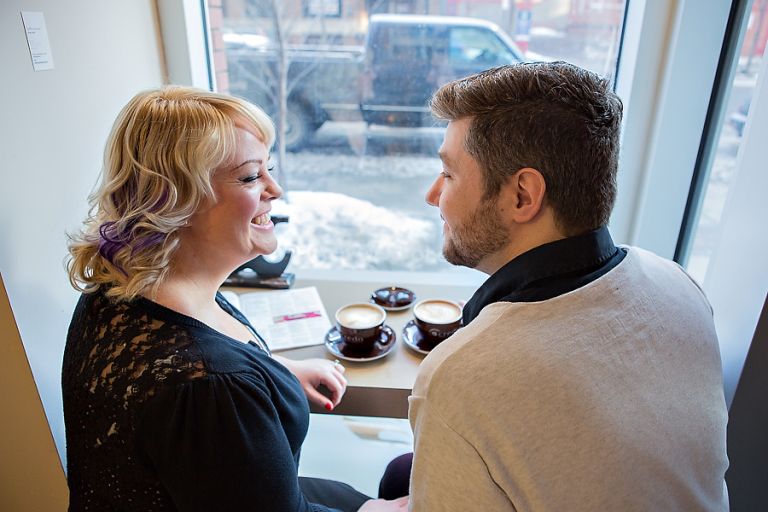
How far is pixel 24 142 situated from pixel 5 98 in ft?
0.28

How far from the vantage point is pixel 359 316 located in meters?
1.30

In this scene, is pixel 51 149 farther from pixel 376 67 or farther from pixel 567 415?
pixel 567 415

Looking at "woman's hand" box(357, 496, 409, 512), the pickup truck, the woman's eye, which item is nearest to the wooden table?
"woman's hand" box(357, 496, 409, 512)

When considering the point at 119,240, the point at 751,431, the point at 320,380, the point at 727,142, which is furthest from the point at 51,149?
the point at 727,142

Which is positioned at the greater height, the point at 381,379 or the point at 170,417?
the point at 170,417

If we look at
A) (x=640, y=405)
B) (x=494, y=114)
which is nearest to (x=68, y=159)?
(x=494, y=114)

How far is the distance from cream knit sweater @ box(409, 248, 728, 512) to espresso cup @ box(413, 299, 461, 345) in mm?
522

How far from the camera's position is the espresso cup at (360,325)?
4.02ft

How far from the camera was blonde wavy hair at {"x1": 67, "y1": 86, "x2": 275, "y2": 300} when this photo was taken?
0.87 m

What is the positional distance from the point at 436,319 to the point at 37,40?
103 centimetres

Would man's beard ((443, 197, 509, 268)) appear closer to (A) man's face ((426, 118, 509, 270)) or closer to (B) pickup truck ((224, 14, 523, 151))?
(A) man's face ((426, 118, 509, 270))

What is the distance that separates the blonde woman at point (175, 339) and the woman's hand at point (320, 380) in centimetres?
16

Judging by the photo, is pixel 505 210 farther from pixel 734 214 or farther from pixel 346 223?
pixel 346 223

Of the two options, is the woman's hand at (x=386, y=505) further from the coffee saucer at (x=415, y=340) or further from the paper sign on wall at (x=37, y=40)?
the paper sign on wall at (x=37, y=40)
